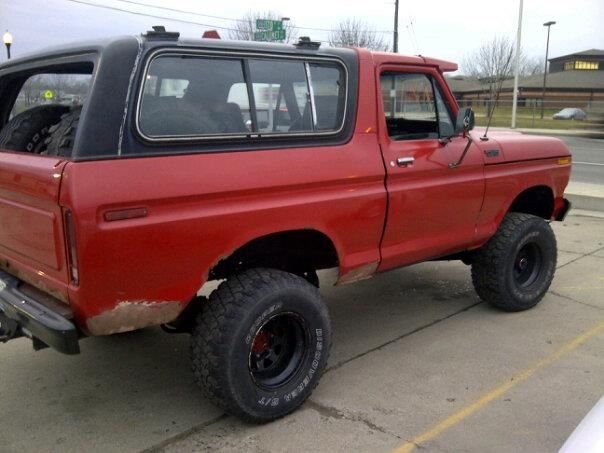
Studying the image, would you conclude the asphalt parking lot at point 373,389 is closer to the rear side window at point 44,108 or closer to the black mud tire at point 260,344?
the black mud tire at point 260,344

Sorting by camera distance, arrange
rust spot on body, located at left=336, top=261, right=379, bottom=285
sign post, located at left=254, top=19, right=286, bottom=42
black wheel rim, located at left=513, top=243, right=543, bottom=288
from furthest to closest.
Answer: 1. sign post, located at left=254, top=19, right=286, bottom=42
2. black wheel rim, located at left=513, top=243, right=543, bottom=288
3. rust spot on body, located at left=336, top=261, right=379, bottom=285

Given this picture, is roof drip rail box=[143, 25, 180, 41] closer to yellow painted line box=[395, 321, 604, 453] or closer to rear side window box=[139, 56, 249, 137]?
rear side window box=[139, 56, 249, 137]

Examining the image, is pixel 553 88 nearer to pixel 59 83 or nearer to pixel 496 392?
pixel 496 392

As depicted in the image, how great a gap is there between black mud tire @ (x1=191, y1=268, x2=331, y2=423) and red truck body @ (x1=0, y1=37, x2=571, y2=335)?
0.21m

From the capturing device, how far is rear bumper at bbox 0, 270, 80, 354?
2.60m

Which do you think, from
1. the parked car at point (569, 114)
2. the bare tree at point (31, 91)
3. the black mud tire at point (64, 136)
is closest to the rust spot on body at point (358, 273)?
the black mud tire at point (64, 136)

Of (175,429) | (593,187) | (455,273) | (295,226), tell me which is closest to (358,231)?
(295,226)

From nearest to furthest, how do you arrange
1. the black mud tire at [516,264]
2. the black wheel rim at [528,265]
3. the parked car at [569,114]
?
1. the black mud tire at [516,264]
2. the black wheel rim at [528,265]
3. the parked car at [569,114]

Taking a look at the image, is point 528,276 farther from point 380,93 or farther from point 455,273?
point 380,93

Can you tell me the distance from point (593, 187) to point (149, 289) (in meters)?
9.95

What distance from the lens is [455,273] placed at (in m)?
6.13

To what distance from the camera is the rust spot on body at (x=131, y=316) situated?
2.70 m

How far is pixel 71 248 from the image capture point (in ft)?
8.61

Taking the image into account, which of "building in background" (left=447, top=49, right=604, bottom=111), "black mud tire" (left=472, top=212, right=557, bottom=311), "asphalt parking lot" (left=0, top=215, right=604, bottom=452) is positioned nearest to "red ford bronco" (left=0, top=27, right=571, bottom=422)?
"asphalt parking lot" (left=0, top=215, right=604, bottom=452)
